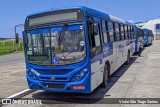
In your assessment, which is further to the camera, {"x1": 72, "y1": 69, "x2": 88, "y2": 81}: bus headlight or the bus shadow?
the bus shadow

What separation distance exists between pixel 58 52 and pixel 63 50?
0.17 meters

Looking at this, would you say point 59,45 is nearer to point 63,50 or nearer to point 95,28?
point 63,50

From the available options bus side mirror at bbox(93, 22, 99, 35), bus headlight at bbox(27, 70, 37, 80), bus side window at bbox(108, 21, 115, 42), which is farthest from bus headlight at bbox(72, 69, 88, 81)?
bus side window at bbox(108, 21, 115, 42)

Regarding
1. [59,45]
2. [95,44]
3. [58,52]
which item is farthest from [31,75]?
[95,44]

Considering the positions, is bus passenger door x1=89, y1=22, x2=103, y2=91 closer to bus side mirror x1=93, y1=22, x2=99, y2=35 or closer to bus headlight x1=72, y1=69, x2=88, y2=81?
bus side mirror x1=93, y1=22, x2=99, y2=35

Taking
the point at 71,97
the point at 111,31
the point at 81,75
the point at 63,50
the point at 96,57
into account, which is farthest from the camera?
Result: the point at 111,31

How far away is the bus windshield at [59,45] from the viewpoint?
298 inches

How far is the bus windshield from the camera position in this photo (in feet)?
24.8

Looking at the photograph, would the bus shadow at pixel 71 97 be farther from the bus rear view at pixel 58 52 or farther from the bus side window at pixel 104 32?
the bus side window at pixel 104 32

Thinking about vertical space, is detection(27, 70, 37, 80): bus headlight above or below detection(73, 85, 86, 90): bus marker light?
above

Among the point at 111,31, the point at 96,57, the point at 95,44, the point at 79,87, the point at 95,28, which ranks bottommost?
the point at 79,87

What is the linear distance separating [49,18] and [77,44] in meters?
1.29

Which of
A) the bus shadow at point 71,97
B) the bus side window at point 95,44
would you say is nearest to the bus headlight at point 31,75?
the bus shadow at point 71,97

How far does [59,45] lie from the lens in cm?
773
